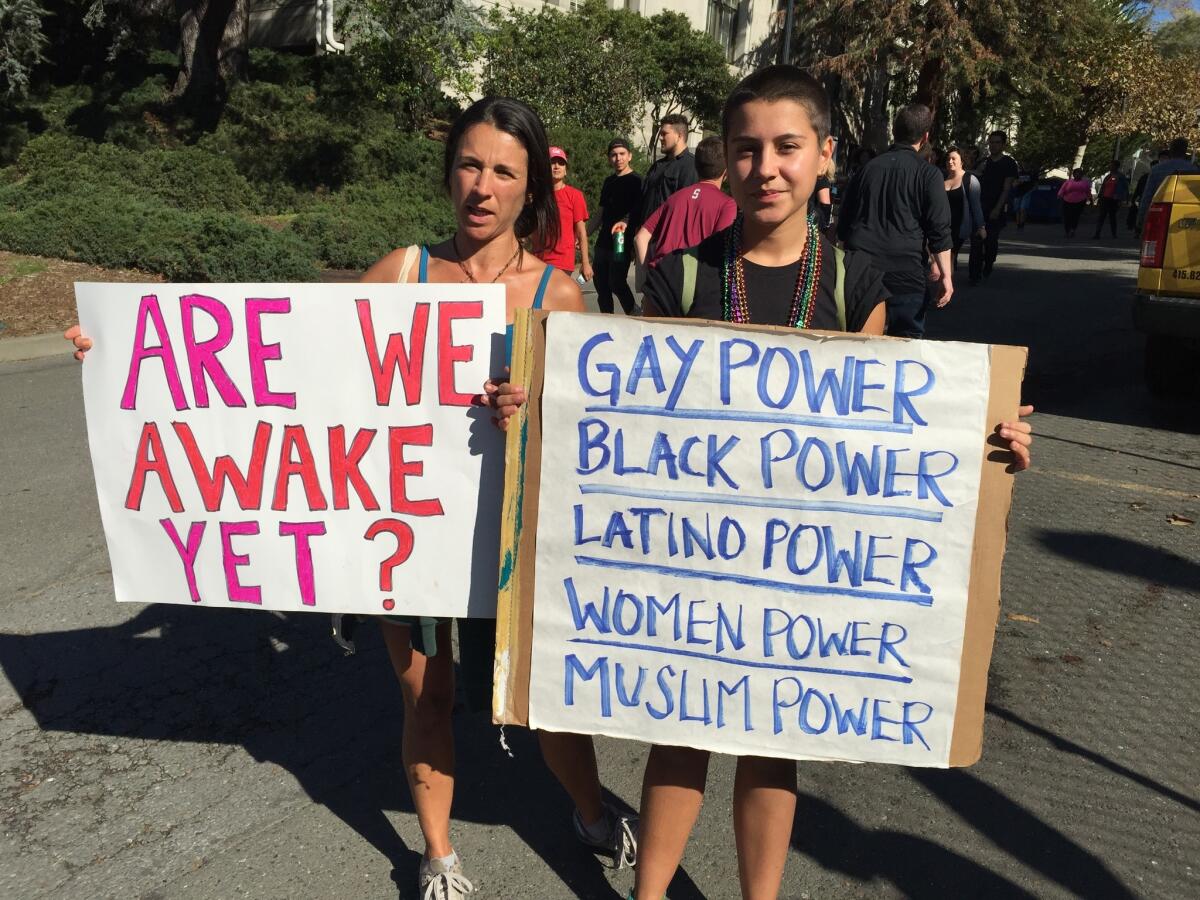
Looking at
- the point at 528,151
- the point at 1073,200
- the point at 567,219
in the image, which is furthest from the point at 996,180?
the point at 1073,200

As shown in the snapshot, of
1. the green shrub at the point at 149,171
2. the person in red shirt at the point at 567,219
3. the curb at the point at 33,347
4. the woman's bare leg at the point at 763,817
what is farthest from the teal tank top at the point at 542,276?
the green shrub at the point at 149,171

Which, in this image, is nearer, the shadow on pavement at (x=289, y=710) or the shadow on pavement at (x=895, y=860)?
the shadow on pavement at (x=895, y=860)

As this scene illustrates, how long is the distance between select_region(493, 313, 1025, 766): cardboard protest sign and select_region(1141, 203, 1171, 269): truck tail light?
20.1ft

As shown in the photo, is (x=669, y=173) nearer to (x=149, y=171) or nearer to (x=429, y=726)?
(x=429, y=726)

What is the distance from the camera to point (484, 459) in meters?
2.32

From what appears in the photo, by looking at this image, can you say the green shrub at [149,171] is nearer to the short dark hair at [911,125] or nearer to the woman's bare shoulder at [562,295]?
the short dark hair at [911,125]

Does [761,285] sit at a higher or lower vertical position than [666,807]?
higher

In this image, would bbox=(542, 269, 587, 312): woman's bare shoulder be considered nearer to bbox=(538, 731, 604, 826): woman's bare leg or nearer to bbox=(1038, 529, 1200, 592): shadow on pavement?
bbox=(538, 731, 604, 826): woman's bare leg

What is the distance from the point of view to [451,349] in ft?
7.48

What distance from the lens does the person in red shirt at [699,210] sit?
20.5 ft

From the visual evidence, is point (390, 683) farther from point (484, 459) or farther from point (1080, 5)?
point (1080, 5)

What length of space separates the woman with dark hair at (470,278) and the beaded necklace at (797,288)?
16.6 inches

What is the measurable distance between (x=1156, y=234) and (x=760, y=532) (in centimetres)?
639

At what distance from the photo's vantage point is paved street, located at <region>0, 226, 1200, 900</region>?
8.91ft
